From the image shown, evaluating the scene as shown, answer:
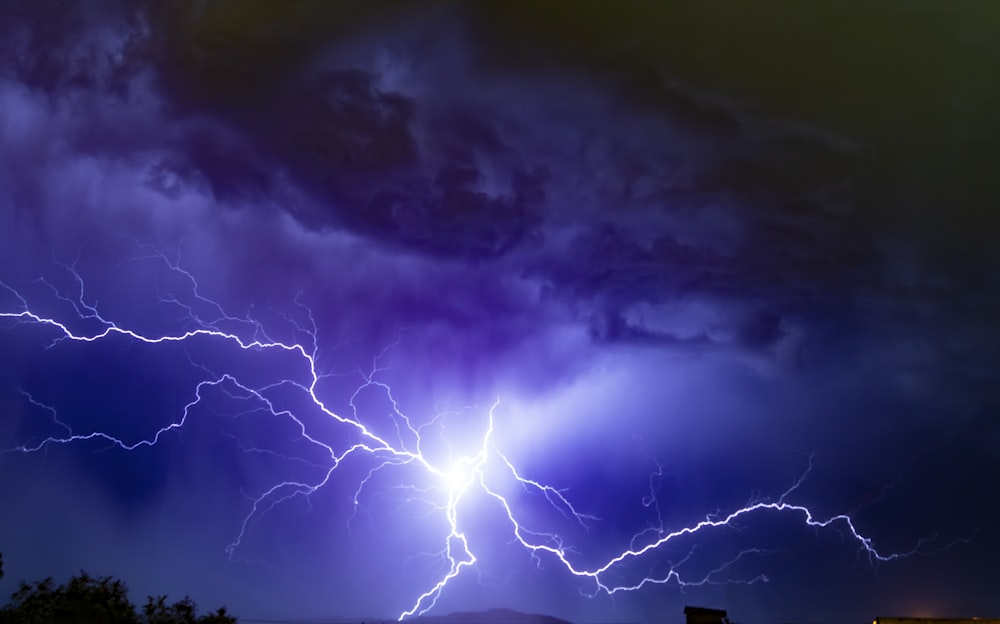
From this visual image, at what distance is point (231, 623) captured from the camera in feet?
51.0

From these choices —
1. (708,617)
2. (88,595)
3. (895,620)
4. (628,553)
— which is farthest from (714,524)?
(88,595)

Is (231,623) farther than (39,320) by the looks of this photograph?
No

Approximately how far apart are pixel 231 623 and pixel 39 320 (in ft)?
65.3

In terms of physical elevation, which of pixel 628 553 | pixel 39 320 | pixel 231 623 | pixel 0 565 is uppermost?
pixel 39 320

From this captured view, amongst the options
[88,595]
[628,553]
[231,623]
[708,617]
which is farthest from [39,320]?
[708,617]

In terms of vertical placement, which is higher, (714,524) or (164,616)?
(714,524)

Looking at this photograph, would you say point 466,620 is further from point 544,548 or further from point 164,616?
point 164,616

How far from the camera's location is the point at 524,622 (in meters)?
71.6

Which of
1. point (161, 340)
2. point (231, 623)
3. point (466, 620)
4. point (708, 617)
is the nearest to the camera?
point (708, 617)

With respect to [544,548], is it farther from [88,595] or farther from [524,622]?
[524,622]

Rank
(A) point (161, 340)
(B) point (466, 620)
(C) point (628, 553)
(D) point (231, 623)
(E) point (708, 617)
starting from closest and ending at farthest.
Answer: (E) point (708, 617), (D) point (231, 623), (C) point (628, 553), (A) point (161, 340), (B) point (466, 620)

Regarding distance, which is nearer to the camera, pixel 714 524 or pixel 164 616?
pixel 164 616

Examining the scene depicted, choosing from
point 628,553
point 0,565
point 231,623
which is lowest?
→ point 231,623

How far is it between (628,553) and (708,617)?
1400cm
